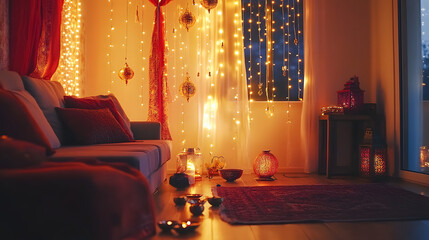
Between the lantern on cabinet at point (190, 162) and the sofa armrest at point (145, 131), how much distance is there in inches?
14.6

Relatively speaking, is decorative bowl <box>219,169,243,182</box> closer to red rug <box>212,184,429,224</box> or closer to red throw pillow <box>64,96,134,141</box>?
red rug <box>212,184,429,224</box>

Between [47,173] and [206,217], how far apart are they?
121 cm

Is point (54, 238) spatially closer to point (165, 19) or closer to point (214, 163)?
point (214, 163)

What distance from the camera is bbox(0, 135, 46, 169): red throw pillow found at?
1.58m

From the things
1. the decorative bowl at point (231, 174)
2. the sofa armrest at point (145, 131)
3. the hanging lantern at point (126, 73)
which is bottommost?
the decorative bowl at point (231, 174)

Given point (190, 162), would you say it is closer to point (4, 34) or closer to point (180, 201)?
point (180, 201)

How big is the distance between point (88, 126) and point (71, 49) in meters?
1.66

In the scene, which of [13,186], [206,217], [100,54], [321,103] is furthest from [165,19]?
[13,186]

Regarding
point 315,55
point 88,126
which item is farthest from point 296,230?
point 315,55

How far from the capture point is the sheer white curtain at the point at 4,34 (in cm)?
301

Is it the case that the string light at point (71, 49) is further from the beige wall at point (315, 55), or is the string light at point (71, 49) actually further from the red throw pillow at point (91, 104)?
the red throw pillow at point (91, 104)

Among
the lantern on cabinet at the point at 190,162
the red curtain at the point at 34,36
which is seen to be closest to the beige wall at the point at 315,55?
the lantern on cabinet at the point at 190,162

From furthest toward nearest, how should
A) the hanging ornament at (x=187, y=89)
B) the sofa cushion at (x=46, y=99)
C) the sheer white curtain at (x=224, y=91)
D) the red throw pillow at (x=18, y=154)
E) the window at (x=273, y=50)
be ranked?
1. the window at (x=273, y=50)
2. the sheer white curtain at (x=224, y=91)
3. the hanging ornament at (x=187, y=89)
4. the sofa cushion at (x=46, y=99)
5. the red throw pillow at (x=18, y=154)

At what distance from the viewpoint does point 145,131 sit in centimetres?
398
